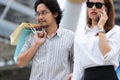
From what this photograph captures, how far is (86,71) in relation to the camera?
12.7 ft

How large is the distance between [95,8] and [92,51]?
37cm

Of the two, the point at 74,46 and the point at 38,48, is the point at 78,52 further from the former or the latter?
the point at 38,48

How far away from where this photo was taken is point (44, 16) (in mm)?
4219

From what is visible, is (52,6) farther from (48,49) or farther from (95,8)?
(95,8)

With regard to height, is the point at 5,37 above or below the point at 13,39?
below

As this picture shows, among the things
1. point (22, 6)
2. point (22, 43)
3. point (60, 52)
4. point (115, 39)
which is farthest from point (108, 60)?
point (22, 6)

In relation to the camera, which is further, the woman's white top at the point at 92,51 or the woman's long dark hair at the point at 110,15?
the woman's long dark hair at the point at 110,15

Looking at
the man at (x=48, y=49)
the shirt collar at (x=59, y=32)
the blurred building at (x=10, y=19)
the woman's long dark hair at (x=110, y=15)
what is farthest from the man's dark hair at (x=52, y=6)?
the blurred building at (x=10, y=19)

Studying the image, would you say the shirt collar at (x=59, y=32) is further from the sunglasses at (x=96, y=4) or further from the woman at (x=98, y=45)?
the sunglasses at (x=96, y=4)

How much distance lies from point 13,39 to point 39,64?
0.39 metres

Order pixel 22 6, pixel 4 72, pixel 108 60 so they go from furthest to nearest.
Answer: pixel 4 72 < pixel 22 6 < pixel 108 60

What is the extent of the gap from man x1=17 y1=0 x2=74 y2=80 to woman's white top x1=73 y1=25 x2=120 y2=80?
0.30 m

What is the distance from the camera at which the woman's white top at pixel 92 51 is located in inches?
149

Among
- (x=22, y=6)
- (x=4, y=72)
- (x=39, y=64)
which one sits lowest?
(x=4, y=72)
